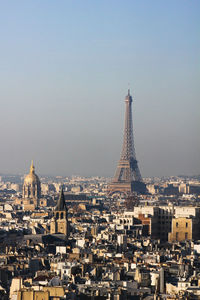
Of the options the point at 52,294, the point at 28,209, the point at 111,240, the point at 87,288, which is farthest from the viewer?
the point at 28,209

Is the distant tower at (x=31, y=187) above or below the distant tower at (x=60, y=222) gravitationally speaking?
above

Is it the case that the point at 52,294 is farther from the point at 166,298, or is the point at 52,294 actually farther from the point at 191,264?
the point at 191,264

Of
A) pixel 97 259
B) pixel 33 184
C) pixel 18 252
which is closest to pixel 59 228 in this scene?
pixel 18 252

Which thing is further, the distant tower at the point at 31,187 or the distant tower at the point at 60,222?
the distant tower at the point at 31,187

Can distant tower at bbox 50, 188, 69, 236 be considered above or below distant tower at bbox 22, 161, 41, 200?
below

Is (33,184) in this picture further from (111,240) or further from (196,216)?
(111,240)

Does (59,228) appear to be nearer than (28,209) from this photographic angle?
Yes

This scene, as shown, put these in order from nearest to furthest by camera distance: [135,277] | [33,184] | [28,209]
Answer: [135,277] < [28,209] < [33,184]

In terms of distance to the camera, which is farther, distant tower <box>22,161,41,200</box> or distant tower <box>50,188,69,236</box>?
distant tower <box>22,161,41,200</box>

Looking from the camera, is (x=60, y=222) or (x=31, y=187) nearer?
(x=60, y=222)

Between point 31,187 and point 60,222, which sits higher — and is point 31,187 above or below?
above
